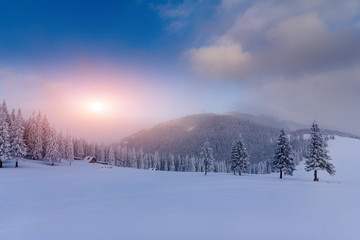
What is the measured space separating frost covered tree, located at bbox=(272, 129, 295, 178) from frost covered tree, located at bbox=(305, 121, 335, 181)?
4.38m

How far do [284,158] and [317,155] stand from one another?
686cm

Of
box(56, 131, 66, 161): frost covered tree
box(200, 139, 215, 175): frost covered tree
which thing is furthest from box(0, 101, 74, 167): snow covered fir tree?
box(200, 139, 215, 175): frost covered tree

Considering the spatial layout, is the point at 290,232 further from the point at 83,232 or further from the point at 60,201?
the point at 60,201

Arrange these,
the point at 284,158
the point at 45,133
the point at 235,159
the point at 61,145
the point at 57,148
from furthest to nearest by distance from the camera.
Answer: the point at 61,145
the point at 45,133
the point at 57,148
the point at 235,159
the point at 284,158

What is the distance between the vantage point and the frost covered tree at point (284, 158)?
45656mm

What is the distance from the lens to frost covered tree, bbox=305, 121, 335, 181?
40.5 meters

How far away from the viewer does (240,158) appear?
57.2 meters

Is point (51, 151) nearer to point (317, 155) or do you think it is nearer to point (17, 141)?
point (17, 141)

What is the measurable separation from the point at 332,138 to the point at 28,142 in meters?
195

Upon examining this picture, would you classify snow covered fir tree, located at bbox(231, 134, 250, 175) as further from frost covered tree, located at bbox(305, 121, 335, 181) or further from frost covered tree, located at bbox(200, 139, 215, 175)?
frost covered tree, located at bbox(305, 121, 335, 181)

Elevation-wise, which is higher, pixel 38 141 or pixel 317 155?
pixel 38 141

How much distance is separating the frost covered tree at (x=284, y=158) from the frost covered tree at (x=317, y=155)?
14.4 feet

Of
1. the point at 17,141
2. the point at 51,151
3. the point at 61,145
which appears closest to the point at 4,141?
the point at 17,141

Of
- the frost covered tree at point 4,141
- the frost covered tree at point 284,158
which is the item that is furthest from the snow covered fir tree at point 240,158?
the frost covered tree at point 4,141
